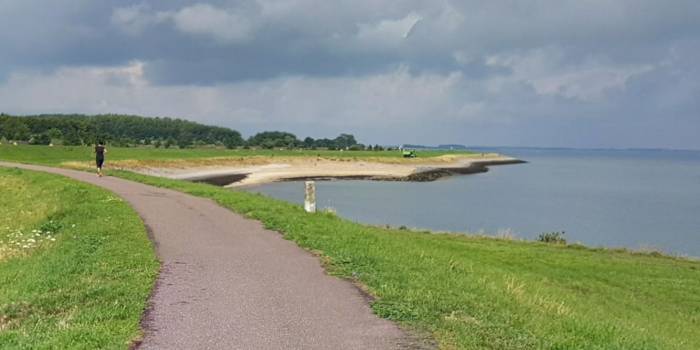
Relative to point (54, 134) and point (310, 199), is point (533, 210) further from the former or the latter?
point (54, 134)

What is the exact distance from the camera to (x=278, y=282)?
428 inches

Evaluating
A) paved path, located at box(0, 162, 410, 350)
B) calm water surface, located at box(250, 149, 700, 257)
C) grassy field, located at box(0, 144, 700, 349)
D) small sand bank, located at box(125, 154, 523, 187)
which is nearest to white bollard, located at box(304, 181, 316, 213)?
grassy field, located at box(0, 144, 700, 349)

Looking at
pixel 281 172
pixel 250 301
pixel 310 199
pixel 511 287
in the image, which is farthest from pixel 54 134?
pixel 250 301

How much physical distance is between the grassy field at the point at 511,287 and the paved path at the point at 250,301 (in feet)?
2.08

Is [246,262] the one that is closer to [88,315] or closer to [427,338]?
[88,315]

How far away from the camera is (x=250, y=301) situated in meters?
9.47

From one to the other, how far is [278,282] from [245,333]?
9.93ft

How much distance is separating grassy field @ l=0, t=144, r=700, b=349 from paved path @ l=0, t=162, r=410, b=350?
0.63m

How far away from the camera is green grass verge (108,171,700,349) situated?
28.6 ft

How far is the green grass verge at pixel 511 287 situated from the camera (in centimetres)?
871

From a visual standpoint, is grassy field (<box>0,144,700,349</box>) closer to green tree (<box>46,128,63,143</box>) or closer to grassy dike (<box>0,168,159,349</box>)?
grassy dike (<box>0,168,159,349</box>)

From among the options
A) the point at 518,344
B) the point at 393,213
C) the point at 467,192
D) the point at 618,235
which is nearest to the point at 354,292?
the point at 518,344

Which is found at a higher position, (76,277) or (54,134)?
(54,134)

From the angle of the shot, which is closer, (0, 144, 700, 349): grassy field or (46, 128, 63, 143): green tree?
(0, 144, 700, 349): grassy field
